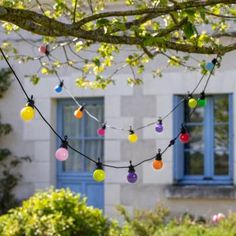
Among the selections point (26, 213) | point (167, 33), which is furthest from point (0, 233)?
point (167, 33)

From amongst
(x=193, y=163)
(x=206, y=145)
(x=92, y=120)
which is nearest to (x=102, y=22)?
(x=206, y=145)

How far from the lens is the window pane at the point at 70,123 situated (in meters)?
12.7

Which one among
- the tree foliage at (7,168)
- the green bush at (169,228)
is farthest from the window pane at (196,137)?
the tree foliage at (7,168)

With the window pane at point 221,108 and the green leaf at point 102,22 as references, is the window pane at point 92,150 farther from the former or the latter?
the green leaf at point 102,22

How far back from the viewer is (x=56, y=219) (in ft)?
28.6

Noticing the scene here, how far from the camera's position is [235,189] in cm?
1141

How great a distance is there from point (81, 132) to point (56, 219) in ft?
13.4

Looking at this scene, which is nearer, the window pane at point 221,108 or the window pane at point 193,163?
the window pane at point 221,108

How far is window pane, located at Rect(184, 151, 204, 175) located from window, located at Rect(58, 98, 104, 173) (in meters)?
1.31

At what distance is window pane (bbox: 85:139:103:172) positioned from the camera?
12.6 meters

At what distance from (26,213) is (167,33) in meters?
3.20

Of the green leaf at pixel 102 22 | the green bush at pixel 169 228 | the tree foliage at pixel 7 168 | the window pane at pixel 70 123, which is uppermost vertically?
the green leaf at pixel 102 22

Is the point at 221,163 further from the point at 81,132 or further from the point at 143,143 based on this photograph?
the point at 81,132

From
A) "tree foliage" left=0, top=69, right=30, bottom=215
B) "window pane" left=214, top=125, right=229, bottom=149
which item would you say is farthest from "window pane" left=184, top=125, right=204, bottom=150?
"tree foliage" left=0, top=69, right=30, bottom=215
